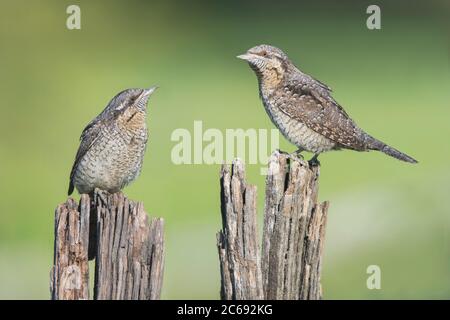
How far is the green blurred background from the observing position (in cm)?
884

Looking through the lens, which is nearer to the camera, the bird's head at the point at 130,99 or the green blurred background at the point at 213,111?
the bird's head at the point at 130,99

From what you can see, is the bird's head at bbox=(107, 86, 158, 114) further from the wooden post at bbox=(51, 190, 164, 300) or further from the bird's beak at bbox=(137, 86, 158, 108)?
the wooden post at bbox=(51, 190, 164, 300)

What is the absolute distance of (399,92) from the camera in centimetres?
1101

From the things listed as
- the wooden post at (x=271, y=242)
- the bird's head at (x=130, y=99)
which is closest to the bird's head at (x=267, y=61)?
the bird's head at (x=130, y=99)

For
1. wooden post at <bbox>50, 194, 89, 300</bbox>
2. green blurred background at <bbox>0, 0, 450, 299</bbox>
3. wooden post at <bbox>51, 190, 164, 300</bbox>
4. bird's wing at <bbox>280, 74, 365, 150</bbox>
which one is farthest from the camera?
green blurred background at <bbox>0, 0, 450, 299</bbox>

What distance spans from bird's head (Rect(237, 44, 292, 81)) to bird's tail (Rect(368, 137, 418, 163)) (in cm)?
91

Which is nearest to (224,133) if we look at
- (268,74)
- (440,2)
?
(268,74)

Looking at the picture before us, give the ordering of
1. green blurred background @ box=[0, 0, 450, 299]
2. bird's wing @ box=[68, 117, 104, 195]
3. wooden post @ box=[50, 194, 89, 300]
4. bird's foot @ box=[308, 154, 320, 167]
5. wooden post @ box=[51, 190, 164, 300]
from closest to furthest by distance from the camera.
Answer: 1. wooden post @ box=[51, 190, 164, 300]
2. wooden post @ box=[50, 194, 89, 300]
3. bird's foot @ box=[308, 154, 320, 167]
4. bird's wing @ box=[68, 117, 104, 195]
5. green blurred background @ box=[0, 0, 450, 299]

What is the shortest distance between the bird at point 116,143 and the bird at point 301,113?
1070 mm

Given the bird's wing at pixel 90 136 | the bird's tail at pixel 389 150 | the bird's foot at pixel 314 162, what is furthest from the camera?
the bird's tail at pixel 389 150

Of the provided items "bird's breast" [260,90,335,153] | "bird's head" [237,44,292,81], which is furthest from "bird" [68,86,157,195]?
"bird's breast" [260,90,335,153]

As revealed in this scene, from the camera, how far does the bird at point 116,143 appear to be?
6.64m

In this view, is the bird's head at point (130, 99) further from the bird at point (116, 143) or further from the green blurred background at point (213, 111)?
the green blurred background at point (213, 111)

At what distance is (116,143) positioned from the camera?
6.65 m
